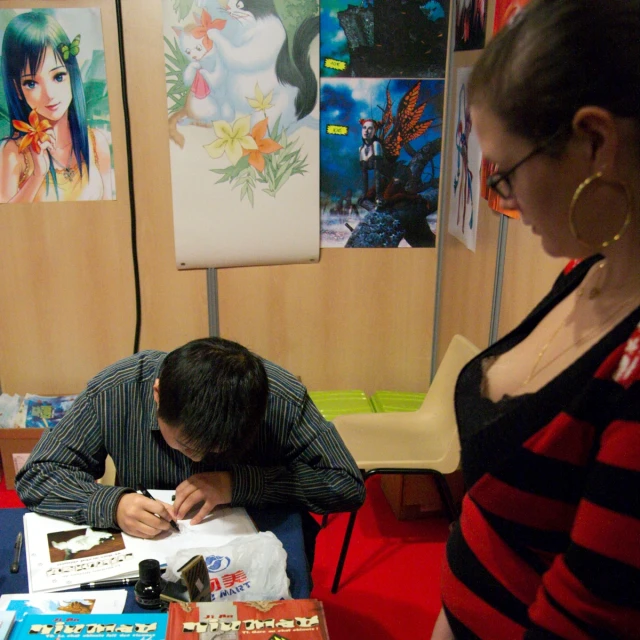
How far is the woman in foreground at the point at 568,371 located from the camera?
537 mm

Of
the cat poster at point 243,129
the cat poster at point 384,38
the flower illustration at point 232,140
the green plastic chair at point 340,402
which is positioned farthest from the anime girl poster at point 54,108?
the green plastic chair at point 340,402

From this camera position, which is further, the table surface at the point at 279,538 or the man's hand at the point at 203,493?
the man's hand at the point at 203,493

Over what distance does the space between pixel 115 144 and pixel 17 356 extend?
1082 mm

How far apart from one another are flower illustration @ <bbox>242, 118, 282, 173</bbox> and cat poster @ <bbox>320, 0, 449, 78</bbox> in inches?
13.6

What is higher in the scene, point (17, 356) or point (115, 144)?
point (115, 144)

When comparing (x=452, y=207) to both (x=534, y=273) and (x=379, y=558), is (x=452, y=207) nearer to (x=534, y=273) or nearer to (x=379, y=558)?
(x=534, y=273)

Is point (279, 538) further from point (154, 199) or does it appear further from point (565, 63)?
point (154, 199)

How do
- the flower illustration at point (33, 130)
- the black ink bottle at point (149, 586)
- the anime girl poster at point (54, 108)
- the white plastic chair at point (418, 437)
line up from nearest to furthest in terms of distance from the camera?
the black ink bottle at point (149, 586)
the white plastic chair at point (418, 437)
the anime girl poster at point (54, 108)
the flower illustration at point (33, 130)

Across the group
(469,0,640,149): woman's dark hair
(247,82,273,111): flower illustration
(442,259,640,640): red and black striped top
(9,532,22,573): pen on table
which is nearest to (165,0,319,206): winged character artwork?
(247,82,273,111): flower illustration

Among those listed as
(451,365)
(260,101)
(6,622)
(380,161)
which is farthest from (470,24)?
(6,622)

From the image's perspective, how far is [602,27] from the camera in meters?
0.53

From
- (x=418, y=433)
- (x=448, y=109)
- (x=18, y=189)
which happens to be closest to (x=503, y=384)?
(x=418, y=433)

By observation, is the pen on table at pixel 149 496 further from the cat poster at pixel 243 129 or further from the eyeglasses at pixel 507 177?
the cat poster at pixel 243 129

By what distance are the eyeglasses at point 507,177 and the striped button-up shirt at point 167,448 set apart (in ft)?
2.94
